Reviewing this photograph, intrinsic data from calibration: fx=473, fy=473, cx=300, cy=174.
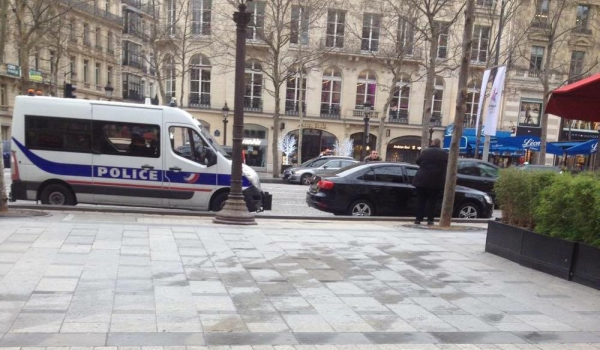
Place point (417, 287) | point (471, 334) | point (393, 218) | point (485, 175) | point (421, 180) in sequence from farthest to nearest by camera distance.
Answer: point (485, 175)
point (393, 218)
point (421, 180)
point (417, 287)
point (471, 334)

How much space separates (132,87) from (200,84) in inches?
1025

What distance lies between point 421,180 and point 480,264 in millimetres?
3159

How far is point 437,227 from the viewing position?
33.0 feet

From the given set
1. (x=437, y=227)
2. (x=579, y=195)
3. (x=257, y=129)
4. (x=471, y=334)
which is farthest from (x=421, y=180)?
(x=257, y=129)

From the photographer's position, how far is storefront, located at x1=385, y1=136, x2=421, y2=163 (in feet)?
132

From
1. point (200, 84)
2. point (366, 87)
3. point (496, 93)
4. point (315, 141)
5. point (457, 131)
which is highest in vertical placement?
point (366, 87)

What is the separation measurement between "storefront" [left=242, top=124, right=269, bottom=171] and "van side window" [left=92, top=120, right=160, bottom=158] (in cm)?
2777

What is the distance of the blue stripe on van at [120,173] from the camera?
10320mm

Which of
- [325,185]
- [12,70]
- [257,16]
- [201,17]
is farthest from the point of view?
[12,70]

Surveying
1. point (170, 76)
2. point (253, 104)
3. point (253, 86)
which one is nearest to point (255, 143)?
point (253, 104)

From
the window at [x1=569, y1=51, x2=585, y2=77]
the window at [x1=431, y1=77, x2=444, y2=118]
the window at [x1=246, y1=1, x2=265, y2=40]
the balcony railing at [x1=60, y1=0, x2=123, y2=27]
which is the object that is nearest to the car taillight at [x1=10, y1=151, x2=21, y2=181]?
the window at [x1=246, y1=1, x2=265, y2=40]

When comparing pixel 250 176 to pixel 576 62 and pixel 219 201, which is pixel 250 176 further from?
pixel 576 62

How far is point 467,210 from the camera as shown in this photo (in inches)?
485

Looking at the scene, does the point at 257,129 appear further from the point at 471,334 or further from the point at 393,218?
the point at 471,334
